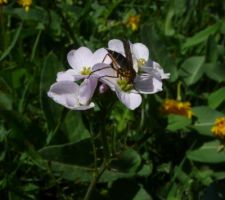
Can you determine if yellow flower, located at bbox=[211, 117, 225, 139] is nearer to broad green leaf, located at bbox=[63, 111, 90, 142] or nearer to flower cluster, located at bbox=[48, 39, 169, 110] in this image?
broad green leaf, located at bbox=[63, 111, 90, 142]

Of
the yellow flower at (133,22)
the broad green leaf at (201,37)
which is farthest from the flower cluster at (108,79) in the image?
the yellow flower at (133,22)

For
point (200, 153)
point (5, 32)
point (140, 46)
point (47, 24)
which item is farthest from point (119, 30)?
point (140, 46)

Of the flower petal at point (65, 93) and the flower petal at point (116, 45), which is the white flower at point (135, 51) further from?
the flower petal at point (65, 93)

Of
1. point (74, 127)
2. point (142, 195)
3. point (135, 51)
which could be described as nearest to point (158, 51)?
point (74, 127)

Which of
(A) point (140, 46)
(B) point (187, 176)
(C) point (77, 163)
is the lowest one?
(B) point (187, 176)

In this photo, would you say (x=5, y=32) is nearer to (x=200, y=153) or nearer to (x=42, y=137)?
(x=42, y=137)

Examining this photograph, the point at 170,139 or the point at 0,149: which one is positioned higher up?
the point at 0,149

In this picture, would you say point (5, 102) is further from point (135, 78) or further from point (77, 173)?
point (135, 78)
